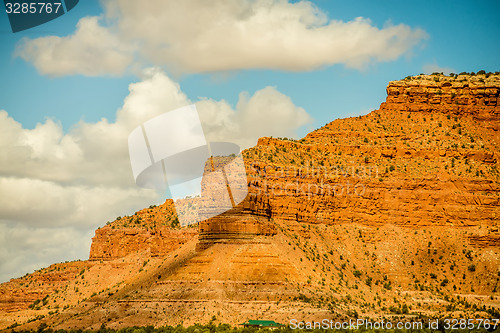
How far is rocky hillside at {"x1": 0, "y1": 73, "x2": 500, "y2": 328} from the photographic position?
77750 mm

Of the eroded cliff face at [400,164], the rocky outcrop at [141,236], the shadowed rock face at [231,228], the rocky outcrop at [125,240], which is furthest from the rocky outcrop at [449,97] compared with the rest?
the shadowed rock face at [231,228]

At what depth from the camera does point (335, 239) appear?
321 ft

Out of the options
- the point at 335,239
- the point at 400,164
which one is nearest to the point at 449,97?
the point at 400,164

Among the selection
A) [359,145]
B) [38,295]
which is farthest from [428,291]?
[38,295]

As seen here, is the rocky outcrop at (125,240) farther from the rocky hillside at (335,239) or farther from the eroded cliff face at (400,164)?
the eroded cliff face at (400,164)

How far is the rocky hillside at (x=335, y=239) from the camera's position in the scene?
255ft

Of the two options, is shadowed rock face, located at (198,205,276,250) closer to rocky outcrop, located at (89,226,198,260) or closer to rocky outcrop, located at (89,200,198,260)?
rocky outcrop, located at (89,200,198,260)

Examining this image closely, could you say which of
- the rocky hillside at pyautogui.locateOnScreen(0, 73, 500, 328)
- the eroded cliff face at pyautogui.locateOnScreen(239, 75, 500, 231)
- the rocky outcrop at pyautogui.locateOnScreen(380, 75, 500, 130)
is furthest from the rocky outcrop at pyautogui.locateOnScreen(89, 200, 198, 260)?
the rocky outcrop at pyautogui.locateOnScreen(380, 75, 500, 130)

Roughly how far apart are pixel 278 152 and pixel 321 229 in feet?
45.7

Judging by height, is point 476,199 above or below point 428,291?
above

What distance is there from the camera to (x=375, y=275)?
308 ft

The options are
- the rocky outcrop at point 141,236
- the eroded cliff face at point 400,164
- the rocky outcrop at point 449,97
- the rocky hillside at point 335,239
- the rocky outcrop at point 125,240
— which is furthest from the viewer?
the rocky outcrop at point 449,97

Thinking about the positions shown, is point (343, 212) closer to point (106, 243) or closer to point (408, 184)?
point (408, 184)

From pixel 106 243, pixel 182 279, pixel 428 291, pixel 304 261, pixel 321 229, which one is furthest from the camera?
pixel 106 243
